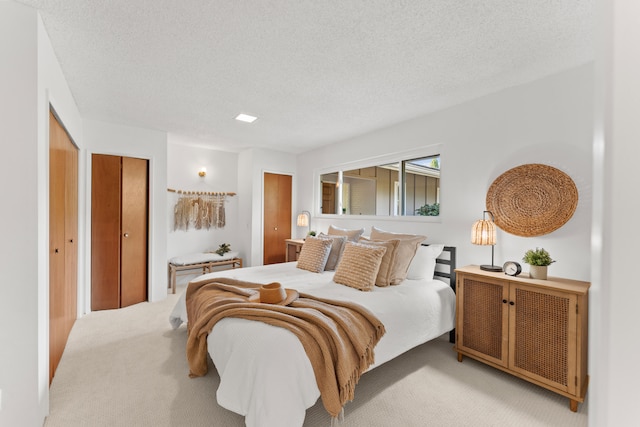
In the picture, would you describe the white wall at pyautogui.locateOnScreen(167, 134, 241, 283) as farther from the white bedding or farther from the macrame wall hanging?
the white bedding

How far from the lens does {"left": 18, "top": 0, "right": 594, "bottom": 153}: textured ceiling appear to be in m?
1.72

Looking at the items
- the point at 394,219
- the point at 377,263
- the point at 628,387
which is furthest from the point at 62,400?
the point at 394,219

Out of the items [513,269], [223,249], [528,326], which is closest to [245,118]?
[223,249]

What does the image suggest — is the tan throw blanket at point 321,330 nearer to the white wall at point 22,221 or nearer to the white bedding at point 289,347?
the white bedding at point 289,347

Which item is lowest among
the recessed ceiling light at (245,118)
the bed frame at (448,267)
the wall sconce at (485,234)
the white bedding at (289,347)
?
the white bedding at (289,347)

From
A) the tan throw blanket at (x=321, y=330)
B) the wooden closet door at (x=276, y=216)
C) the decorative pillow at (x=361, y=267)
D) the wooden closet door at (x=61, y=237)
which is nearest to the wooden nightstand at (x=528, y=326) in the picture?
the decorative pillow at (x=361, y=267)

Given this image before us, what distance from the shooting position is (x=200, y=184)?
518cm

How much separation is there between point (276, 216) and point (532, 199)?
3915 mm

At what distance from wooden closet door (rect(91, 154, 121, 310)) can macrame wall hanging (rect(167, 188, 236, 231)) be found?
41.7 inches

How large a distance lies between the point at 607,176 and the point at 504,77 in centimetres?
279

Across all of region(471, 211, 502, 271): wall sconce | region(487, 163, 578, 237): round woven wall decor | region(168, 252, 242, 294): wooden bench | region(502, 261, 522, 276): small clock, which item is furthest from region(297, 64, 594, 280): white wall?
region(168, 252, 242, 294): wooden bench

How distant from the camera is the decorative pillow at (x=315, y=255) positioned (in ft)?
10.9

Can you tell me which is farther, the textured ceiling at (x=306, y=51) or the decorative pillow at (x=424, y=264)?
the decorative pillow at (x=424, y=264)

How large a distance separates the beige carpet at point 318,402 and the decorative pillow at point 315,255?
4.09 ft
